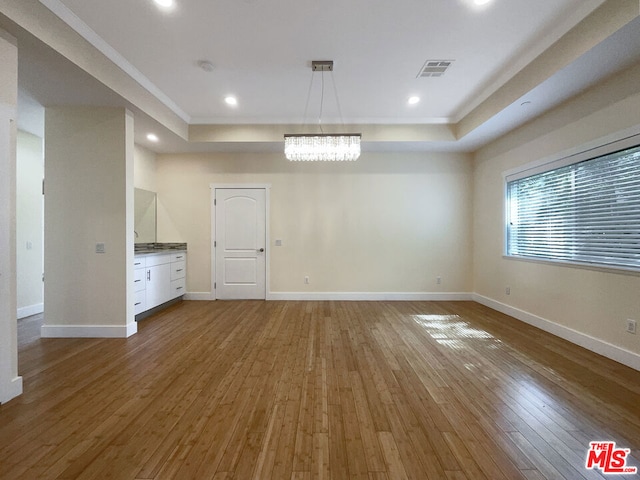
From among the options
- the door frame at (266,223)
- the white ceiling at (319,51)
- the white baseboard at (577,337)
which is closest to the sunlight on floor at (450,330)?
the white baseboard at (577,337)

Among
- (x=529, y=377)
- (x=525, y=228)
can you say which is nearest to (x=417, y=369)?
(x=529, y=377)

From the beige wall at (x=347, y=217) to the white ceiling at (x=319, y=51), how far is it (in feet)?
4.43

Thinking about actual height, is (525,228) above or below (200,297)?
above

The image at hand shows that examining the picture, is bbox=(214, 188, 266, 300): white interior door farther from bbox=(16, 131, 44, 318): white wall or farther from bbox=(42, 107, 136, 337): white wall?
bbox=(16, 131, 44, 318): white wall

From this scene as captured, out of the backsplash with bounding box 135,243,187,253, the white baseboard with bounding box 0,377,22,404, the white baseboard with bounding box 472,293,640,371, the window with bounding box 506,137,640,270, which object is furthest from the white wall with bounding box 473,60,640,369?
the backsplash with bounding box 135,243,187,253

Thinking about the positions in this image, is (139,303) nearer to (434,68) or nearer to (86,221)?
(86,221)

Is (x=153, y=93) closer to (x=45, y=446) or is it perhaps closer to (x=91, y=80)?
(x=91, y=80)

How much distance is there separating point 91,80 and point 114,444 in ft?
10.4

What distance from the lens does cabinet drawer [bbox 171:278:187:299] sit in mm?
4785

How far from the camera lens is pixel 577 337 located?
3.10 m

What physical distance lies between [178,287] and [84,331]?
168 centimetres

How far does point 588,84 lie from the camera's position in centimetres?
285

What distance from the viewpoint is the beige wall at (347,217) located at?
5.23 meters

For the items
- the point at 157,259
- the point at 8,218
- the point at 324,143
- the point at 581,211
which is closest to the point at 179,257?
the point at 157,259
